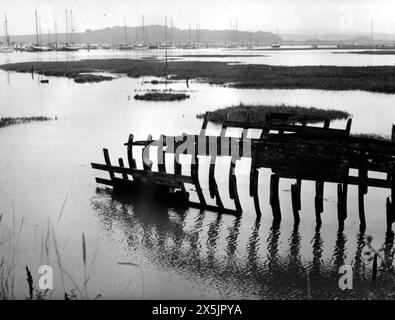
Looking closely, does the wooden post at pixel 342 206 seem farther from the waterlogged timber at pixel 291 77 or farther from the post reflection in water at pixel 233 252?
the waterlogged timber at pixel 291 77

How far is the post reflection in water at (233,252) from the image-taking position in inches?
372

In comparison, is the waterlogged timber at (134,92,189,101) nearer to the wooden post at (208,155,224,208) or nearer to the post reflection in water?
the wooden post at (208,155,224,208)

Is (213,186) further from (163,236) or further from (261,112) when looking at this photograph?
(261,112)

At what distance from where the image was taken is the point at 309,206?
563 inches

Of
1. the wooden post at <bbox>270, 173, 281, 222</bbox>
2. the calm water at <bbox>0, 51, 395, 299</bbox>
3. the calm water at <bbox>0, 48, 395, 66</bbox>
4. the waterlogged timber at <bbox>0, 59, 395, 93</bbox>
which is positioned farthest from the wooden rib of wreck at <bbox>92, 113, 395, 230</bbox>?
the calm water at <bbox>0, 48, 395, 66</bbox>

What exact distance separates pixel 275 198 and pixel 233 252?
7.82ft

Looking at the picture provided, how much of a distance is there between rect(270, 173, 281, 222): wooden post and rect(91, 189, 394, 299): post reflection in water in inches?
15.2

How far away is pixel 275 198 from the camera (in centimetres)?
1274

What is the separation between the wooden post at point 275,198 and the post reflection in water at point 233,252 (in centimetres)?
39

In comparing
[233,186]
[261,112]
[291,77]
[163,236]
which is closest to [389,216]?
[233,186]

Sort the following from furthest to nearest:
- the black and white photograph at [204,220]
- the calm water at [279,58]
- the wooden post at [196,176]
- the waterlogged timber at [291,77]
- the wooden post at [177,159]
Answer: the calm water at [279,58], the waterlogged timber at [291,77], the wooden post at [177,159], the wooden post at [196,176], the black and white photograph at [204,220]

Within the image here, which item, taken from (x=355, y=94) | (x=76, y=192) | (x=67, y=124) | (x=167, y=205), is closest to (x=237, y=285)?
(x=167, y=205)

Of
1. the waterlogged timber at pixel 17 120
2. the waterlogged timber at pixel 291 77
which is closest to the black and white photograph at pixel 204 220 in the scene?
the waterlogged timber at pixel 17 120

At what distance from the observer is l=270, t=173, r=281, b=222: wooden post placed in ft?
40.5
